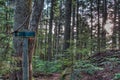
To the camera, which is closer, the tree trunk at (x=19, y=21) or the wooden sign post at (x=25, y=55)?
the wooden sign post at (x=25, y=55)

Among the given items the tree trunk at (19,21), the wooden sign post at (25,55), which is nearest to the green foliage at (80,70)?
the tree trunk at (19,21)

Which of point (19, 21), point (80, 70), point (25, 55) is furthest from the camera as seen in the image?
point (80, 70)

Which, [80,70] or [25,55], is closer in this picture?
[25,55]

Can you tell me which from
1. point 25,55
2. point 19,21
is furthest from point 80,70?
point 25,55

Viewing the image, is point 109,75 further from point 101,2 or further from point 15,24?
point 101,2

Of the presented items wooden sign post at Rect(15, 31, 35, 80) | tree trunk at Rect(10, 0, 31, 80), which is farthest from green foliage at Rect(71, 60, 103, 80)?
wooden sign post at Rect(15, 31, 35, 80)

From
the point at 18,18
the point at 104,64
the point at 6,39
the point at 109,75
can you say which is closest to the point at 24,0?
the point at 18,18

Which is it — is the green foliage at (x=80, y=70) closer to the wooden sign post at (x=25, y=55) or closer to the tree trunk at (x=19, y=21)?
the tree trunk at (x=19, y=21)

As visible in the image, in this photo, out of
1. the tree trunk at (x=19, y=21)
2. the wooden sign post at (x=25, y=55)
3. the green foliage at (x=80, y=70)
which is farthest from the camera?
the green foliage at (x=80, y=70)

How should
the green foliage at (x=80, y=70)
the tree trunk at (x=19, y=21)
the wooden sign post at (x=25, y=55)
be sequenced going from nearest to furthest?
the wooden sign post at (x=25, y=55) < the tree trunk at (x=19, y=21) < the green foliage at (x=80, y=70)

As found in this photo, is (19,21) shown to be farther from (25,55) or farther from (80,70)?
(80,70)

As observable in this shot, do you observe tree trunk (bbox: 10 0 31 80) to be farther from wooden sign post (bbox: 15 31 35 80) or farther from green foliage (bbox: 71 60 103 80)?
green foliage (bbox: 71 60 103 80)

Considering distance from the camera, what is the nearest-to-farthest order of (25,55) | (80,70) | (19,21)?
(25,55) < (19,21) < (80,70)

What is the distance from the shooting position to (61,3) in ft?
83.8
